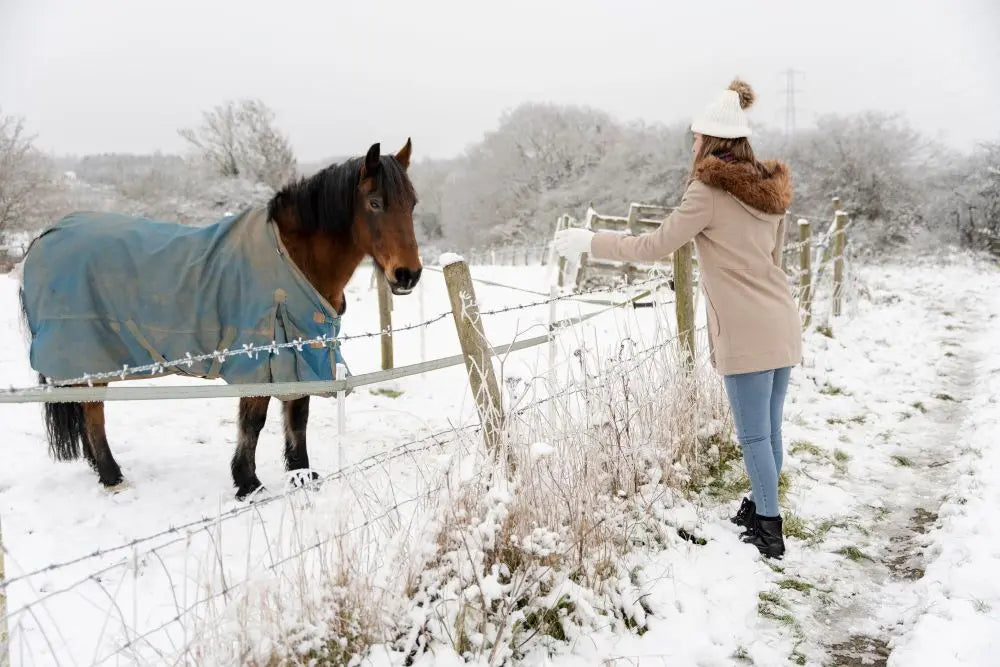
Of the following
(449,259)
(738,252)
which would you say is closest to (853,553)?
(738,252)

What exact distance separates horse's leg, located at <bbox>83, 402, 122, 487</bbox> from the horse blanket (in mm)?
340

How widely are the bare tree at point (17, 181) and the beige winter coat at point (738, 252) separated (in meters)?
21.3

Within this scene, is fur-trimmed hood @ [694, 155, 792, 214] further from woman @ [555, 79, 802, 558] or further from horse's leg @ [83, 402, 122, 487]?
horse's leg @ [83, 402, 122, 487]

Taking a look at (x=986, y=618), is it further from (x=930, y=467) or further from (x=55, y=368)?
(x=55, y=368)

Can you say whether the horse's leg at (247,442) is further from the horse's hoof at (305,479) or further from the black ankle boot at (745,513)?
the black ankle boot at (745,513)

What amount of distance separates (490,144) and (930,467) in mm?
46147

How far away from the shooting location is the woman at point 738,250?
7.87 feet

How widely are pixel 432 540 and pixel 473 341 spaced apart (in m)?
0.83

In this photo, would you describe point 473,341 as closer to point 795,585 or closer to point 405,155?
point 405,155

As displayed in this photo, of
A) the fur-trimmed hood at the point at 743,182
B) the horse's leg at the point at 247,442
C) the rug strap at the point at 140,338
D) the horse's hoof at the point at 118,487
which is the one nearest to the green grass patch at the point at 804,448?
the fur-trimmed hood at the point at 743,182

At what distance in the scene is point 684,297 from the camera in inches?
149

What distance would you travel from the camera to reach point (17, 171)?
18484 mm

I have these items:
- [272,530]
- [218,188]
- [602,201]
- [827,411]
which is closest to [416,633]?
[272,530]

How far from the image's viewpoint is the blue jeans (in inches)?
101
